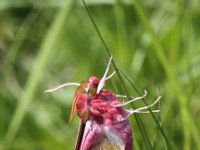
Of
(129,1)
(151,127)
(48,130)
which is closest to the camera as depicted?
(151,127)

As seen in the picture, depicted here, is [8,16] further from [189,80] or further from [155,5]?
[189,80]

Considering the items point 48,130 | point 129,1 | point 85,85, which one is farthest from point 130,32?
point 85,85

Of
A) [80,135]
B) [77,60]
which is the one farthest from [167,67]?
[77,60]

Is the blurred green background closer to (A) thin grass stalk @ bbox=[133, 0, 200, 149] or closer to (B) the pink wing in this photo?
(A) thin grass stalk @ bbox=[133, 0, 200, 149]

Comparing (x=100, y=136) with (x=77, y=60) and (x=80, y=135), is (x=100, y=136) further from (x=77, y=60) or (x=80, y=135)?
(x=77, y=60)

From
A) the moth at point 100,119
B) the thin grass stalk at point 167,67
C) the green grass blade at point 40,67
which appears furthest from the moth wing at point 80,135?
the green grass blade at point 40,67

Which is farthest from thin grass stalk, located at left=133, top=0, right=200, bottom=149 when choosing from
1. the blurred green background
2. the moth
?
the moth

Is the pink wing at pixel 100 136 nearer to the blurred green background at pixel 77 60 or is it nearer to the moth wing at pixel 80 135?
the moth wing at pixel 80 135
